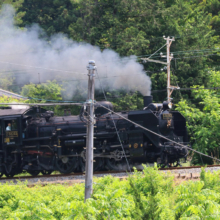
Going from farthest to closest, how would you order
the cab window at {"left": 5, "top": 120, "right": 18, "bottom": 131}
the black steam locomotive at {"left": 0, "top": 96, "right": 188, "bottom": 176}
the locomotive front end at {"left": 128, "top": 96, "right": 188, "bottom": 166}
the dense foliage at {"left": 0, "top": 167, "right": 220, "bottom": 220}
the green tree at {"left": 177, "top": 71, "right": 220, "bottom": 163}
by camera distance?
the green tree at {"left": 177, "top": 71, "right": 220, "bottom": 163}, the cab window at {"left": 5, "top": 120, "right": 18, "bottom": 131}, the black steam locomotive at {"left": 0, "top": 96, "right": 188, "bottom": 176}, the locomotive front end at {"left": 128, "top": 96, "right": 188, "bottom": 166}, the dense foliage at {"left": 0, "top": 167, "right": 220, "bottom": 220}

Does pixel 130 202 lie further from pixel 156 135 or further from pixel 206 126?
pixel 206 126

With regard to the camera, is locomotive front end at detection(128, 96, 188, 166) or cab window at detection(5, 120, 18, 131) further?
cab window at detection(5, 120, 18, 131)

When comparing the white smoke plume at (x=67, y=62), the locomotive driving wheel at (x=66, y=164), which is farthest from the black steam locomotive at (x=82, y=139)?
the white smoke plume at (x=67, y=62)

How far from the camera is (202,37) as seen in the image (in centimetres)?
3375

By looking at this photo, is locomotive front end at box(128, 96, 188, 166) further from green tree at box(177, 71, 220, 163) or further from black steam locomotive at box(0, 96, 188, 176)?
green tree at box(177, 71, 220, 163)

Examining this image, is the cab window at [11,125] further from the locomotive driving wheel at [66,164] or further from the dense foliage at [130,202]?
the dense foliage at [130,202]

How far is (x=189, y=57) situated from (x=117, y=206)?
25.9 m

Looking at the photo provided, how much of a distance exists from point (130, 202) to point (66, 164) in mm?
9083

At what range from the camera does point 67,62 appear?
2697cm

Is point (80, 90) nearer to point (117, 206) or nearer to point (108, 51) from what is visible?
point (108, 51)

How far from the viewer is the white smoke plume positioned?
82.3 ft

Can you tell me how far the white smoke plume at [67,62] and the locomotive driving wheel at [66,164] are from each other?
24.3ft

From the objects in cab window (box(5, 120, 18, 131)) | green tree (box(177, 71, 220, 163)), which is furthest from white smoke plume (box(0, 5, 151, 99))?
cab window (box(5, 120, 18, 131))

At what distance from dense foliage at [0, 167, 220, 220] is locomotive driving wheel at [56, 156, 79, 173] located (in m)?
3.69
